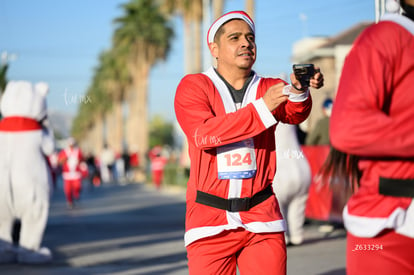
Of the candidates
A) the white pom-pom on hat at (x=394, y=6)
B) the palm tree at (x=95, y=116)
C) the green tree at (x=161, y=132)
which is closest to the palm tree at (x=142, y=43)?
the palm tree at (x=95, y=116)

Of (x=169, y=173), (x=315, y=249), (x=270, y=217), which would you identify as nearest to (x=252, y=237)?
(x=270, y=217)

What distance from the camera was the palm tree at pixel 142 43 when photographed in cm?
5091

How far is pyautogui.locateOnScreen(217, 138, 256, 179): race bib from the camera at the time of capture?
3877 mm

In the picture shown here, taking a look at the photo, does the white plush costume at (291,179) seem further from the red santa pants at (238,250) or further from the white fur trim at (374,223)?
the white fur trim at (374,223)

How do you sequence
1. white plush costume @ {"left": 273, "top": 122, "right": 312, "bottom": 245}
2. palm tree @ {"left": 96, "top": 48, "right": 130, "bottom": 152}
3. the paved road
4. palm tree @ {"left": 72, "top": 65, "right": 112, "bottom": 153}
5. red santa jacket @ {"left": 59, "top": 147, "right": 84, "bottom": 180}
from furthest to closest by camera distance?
palm tree @ {"left": 72, "top": 65, "right": 112, "bottom": 153} → palm tree @ {"left": 96, "top": 48, "right": 130, "bottom": 152} → red santa jacket @ {"left": 59, "top": 147, "right": 84, "bottom": 180} → white plush costume @ {"left": 273, "top": 122, "right": 312, "bottom": 245} → the paved road

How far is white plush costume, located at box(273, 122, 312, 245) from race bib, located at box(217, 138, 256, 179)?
5.44 m

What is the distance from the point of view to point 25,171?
917cm

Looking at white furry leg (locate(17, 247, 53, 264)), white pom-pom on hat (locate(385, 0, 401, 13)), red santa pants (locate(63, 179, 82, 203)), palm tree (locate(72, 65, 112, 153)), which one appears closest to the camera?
white pom-pom on hat (locate(385, 0, 401, 13))

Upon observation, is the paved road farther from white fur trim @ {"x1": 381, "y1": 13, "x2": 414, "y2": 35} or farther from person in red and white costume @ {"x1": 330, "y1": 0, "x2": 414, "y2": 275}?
white fur trim @ {"x1": 381, "y1": 13, "x2": 414, "y2": 35}

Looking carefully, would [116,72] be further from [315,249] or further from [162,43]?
[315,249]

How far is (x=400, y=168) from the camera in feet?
8.93

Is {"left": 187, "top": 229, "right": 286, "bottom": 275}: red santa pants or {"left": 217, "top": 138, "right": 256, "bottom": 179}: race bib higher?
{"left": 217, "top": 138, "right": 256, "bottom": 179}: race bib

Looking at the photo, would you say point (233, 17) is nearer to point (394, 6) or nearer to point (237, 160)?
point (237, 160)

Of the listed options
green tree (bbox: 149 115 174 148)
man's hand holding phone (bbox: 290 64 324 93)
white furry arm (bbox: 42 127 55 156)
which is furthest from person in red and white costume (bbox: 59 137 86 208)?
green tree (bbox: 149 115 174 148)
